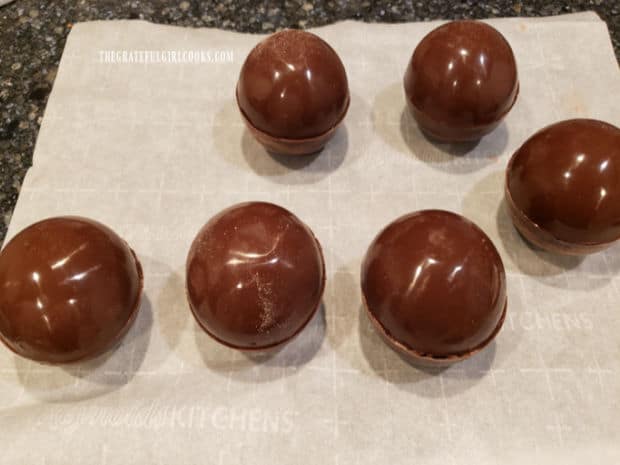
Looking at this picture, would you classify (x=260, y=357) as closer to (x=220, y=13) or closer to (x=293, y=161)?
(x=293, y=161)

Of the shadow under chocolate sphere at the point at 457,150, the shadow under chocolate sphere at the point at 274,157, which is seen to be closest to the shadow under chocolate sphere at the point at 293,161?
the shadow under chocolate sphere at the point at 274,157

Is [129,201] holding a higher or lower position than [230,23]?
lower

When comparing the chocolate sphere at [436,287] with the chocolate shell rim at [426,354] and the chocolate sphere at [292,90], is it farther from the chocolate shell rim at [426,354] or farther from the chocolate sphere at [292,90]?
the chocolate sphere at [292,90]

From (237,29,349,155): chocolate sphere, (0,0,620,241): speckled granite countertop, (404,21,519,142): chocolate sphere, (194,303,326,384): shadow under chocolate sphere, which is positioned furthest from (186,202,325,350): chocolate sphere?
(0,0,620,241): speckled granite countertop

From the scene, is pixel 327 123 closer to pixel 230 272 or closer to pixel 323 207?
pixel 323 207

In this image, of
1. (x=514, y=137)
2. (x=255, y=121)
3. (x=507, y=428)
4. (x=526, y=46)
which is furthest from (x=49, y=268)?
(x=526, y=46)

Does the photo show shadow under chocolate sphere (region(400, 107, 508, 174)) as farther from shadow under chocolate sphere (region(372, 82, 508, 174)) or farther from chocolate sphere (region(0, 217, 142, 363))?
chocolate sphere (region(0, 217, 142, 363))

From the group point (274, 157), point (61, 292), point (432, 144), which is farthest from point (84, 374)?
point (432, 144)
